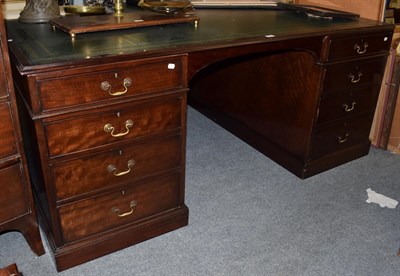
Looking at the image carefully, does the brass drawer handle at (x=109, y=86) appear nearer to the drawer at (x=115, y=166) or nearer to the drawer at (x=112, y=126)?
the drawer at (x=112, y=126)

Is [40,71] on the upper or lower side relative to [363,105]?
upper

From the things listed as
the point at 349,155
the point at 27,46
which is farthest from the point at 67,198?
the point at 349,155

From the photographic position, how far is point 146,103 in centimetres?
144

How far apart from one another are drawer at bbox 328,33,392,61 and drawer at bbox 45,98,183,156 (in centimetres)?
85

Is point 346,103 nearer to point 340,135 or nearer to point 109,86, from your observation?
point 340,135

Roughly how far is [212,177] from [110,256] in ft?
2.43

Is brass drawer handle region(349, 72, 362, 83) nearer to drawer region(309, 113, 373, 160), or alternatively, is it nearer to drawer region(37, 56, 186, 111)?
drawer region(309, 113, 373, 160)

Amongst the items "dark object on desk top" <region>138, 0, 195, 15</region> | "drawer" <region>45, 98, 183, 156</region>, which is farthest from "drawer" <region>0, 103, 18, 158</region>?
"dark object on desk top" <region>138, 0, 195, 15</region>

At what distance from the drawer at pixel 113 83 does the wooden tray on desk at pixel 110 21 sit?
0.92 feet

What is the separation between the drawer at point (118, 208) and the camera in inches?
58.3

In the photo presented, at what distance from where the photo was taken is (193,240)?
1696mm

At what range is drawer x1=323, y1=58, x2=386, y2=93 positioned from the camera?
6.44ft

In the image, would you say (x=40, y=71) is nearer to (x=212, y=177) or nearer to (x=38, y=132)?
(x=38, y=132)

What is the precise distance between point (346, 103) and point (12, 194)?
1613 mm
